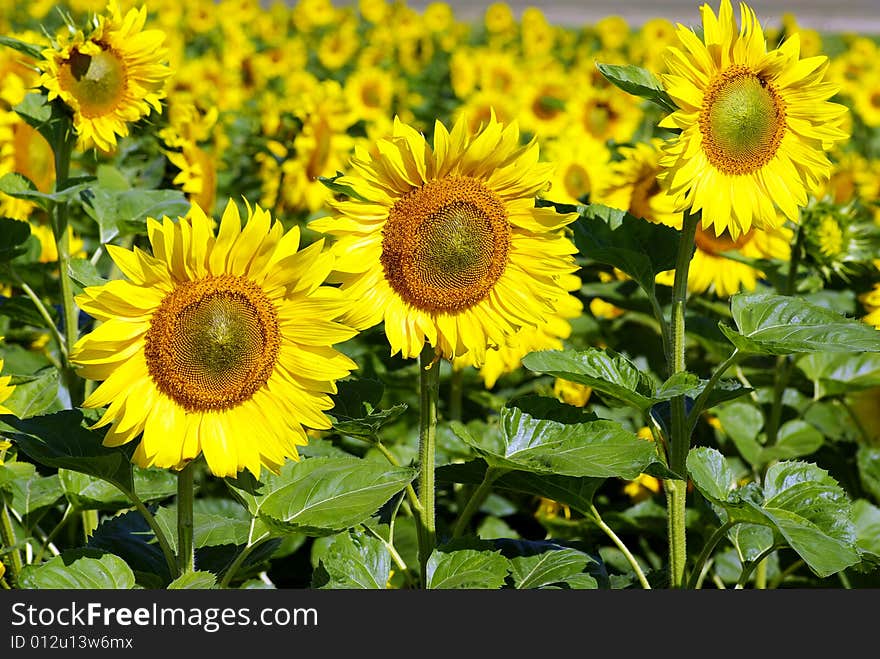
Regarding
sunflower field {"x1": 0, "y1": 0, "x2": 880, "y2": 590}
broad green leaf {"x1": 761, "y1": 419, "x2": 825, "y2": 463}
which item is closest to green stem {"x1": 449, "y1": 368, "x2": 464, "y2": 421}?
sunflower field {"x1": 0, "y1": 0, "x2": 880, "y2": 590}

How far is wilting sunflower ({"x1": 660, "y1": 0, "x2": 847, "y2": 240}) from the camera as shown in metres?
1.64

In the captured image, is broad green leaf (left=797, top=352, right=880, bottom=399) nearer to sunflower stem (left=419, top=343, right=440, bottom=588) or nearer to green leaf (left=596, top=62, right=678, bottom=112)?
green leaf (left=596, top=62, right=678, bottom=112)

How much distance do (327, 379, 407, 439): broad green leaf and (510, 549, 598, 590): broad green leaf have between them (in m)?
0.31

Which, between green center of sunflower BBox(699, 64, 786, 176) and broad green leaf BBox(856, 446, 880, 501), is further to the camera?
broad green leaf BBox(856, 446, 880, 501)

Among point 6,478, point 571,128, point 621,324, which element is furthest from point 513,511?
point 571,128

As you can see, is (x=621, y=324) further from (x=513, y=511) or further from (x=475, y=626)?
(x=475, y=626)

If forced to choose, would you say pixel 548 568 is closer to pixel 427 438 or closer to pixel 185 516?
pixel 427 438

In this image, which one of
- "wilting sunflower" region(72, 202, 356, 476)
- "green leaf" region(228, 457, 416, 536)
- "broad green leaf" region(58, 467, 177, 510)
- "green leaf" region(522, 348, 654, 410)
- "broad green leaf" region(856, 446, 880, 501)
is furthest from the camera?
"broad green leaf" region(856, 446, 880, 501)

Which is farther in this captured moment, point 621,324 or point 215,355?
point 621,324

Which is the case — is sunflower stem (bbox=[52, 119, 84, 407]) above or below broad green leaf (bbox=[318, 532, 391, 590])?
above

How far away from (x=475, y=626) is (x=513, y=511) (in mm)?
1160

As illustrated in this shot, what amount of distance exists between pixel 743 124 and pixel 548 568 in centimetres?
76

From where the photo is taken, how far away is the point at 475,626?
1549 mm

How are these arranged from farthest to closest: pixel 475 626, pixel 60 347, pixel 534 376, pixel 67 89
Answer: pixel 534 376 → pixel 60 347 → pixel 67 89 → pixel 475 626
